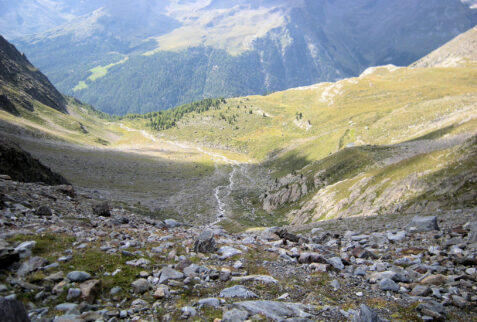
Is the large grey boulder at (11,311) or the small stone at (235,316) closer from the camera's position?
the large grey boulder at (11,311)

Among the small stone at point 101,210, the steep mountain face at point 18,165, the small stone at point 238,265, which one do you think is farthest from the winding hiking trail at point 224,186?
the small stone at point 238,265

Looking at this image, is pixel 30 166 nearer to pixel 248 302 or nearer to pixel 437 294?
pixel 248 302

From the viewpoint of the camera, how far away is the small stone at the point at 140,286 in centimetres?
1020

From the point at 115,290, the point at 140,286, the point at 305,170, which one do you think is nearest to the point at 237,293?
the point at 140,286

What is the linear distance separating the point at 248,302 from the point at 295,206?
65.8 m

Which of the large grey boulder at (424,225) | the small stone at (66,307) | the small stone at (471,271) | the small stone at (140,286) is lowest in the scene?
the small stone at (66,307)

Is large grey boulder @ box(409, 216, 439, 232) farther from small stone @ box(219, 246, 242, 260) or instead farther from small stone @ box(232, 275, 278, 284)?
small stone @ box(232, 275, 278, 284)

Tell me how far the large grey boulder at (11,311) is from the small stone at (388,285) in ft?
42.9

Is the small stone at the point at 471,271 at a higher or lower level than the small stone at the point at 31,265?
higher

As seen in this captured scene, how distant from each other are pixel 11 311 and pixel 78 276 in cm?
355

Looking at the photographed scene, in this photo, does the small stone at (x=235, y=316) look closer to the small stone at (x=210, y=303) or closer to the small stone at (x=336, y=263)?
the small stone at (x=210, y=303)

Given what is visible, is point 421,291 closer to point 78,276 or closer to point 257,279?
point 257,279

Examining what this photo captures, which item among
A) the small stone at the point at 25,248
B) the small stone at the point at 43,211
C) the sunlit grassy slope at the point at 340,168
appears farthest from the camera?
the sunlit grassy slope at the point at 340,168

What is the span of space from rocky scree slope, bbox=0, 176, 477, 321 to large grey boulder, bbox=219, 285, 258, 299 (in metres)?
0.04
